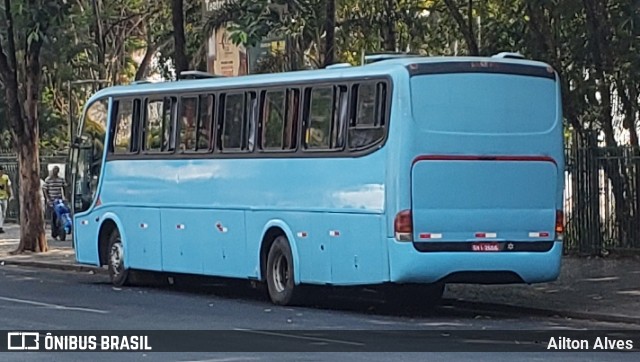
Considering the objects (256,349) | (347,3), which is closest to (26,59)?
(347,3)

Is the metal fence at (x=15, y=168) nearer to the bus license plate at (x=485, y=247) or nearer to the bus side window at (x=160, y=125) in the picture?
the bus side window at (x=160, y=125)

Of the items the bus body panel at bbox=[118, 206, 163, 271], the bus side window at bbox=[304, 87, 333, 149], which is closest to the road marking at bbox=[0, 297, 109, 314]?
the bus body panel at bbox=[118, 206, 163, 271]

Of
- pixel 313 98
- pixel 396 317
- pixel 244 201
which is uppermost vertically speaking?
pixel 313 98

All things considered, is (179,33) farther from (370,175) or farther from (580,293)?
(580,293)

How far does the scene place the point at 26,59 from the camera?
30.7 meters

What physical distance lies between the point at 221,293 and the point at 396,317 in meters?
5.13

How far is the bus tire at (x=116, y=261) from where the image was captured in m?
24.1

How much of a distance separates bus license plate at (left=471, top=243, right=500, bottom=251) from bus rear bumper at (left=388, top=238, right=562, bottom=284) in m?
0.05

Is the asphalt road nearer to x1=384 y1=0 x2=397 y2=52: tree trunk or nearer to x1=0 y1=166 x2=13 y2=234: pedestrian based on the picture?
x1=384 y1=0 x2=397 y2=52: tree trunk

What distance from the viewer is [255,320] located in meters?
18.0

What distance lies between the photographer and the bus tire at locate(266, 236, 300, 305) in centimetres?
2019

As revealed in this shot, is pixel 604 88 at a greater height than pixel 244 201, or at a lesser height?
greater

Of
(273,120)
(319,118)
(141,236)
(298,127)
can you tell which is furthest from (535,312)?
(141,236)

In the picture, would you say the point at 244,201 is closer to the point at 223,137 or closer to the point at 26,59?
the point at 223,137
